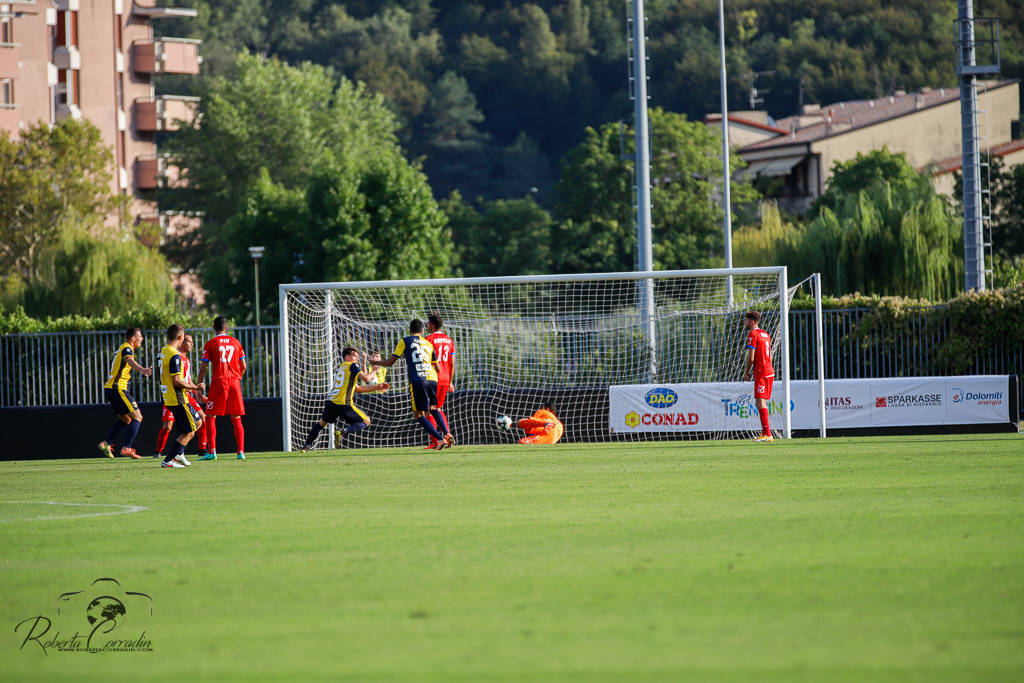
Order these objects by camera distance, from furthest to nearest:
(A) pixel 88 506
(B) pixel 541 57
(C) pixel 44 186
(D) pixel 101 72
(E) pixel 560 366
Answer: (B) pixel 541 57 → (D) pixel 101 72 → (C) pixel 44 186 → (E) pixel 560 366 → (A) pixel 88 506

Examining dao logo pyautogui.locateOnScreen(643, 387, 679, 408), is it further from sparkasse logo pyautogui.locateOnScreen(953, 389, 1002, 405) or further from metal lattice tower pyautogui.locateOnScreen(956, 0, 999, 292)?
metal lattice tower pyautogui.locateOnScreen(956, 0, 999, 292)

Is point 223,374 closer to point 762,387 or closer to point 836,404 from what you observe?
point 762,387

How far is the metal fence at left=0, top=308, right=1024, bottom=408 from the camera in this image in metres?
26.4

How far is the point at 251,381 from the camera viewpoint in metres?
26.5

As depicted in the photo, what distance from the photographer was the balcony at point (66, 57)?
60.7 meters

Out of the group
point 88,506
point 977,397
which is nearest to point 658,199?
point 977,397

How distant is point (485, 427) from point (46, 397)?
9161 mm

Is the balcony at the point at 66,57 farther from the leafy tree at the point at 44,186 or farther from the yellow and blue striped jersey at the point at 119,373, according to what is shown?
the yellow and blue striped jersey at the point at 119,373

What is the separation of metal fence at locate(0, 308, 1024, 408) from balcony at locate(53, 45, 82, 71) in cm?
3771

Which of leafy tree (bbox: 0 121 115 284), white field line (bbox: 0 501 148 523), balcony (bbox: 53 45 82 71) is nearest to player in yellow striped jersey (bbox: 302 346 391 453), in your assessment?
white field line (bbox: 0 501 148 523)

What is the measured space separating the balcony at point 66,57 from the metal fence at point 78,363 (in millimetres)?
37713

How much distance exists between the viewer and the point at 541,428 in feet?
71.7

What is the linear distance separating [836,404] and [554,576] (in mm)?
17288

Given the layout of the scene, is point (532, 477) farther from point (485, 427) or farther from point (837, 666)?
point (485, 427)
